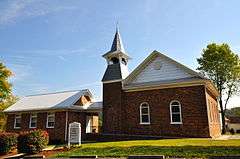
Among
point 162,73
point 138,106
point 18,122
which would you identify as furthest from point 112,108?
point 18,122

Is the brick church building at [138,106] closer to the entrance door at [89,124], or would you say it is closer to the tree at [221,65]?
the entrance door at [89,124]

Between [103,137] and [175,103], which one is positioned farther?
[103,137]

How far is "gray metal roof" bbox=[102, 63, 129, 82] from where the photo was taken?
87.8 ft

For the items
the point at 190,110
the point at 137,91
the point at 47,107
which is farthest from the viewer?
the point at 47,107

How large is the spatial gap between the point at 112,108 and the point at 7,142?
10.5 metres

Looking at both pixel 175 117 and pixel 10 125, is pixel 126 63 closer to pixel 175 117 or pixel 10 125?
pixel 175 117

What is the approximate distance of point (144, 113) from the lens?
24.2 meters

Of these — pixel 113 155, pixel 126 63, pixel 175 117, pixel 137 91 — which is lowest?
Answer: pixel 113 155

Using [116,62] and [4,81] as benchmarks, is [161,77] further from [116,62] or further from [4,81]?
[4,81]

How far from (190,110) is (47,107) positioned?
638 inches

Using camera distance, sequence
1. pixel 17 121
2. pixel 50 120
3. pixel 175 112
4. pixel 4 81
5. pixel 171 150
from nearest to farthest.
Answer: pixel 171 150, pixel 175 112, pixel 50 120, pixel 17 121, pixel 4 81

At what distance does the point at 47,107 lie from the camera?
2859cm

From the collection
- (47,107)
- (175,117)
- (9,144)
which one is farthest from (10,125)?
(175,117)

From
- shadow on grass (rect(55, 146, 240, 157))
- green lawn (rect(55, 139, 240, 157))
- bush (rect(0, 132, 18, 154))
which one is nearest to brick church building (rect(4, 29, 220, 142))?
bush (rect(0, 132, 18, 154))
